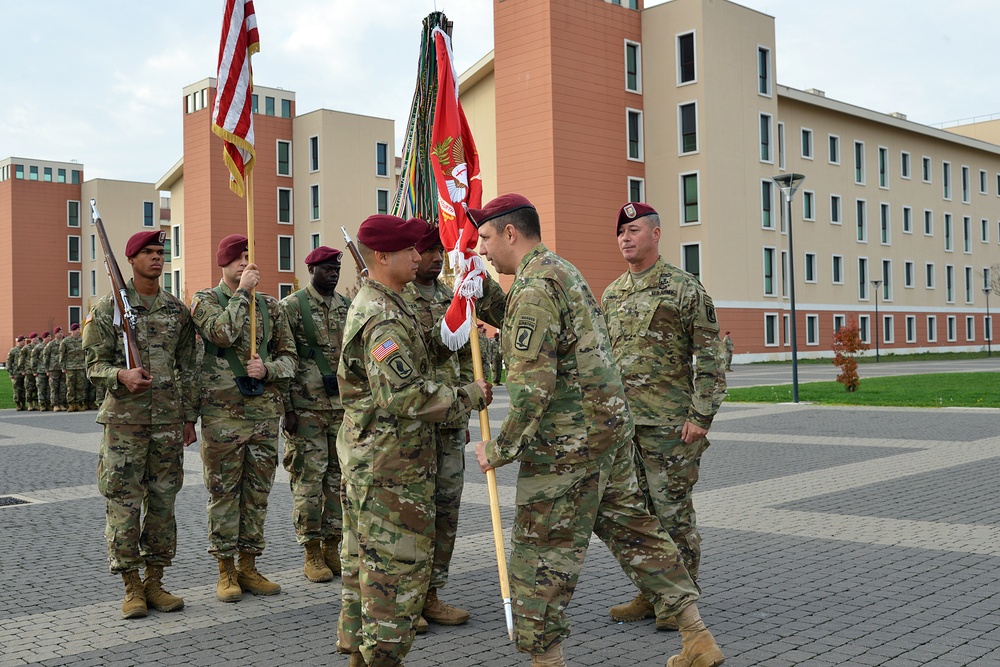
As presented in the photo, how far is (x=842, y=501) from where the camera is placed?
956 centimetres

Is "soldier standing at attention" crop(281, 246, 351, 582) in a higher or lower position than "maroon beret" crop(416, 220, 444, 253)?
lower

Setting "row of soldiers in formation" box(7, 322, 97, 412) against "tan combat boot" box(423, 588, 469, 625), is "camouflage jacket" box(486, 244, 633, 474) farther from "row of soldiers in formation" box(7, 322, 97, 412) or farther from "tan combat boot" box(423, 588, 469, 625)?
"row of soldiers in formation" box(7, 322, 97, 412)

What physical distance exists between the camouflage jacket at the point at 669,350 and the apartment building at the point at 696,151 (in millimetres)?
38271

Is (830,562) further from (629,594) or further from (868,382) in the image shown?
(868,382)

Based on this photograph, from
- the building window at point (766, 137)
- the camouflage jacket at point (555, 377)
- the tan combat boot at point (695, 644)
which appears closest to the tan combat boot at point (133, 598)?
the camouflage jacket at point (555, 377)

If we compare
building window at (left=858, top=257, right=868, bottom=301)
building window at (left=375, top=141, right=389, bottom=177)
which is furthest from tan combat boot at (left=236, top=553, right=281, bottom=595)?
building window at (left=375, top=141, right=389, bottom=177)

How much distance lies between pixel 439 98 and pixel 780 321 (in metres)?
48.4

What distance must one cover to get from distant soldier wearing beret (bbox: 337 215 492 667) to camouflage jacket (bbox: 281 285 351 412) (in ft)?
7.78

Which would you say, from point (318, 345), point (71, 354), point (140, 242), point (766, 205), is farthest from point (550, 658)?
point (766, 205)

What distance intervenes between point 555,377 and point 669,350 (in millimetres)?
1703

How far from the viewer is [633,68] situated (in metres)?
49.2

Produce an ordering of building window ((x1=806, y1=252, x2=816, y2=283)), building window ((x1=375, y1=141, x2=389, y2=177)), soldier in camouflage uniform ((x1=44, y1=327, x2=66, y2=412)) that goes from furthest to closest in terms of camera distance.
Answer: building window ((x1=375, y1=141, x2=389, y2=177))
building window ((x1=806, y1=252, x2=816, y2=283))
soldier in camouflage uniform ((x1=44, y1=327, x2=66, y2=412))

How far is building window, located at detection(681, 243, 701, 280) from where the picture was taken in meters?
48.2

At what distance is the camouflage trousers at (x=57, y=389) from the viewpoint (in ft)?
88.0
